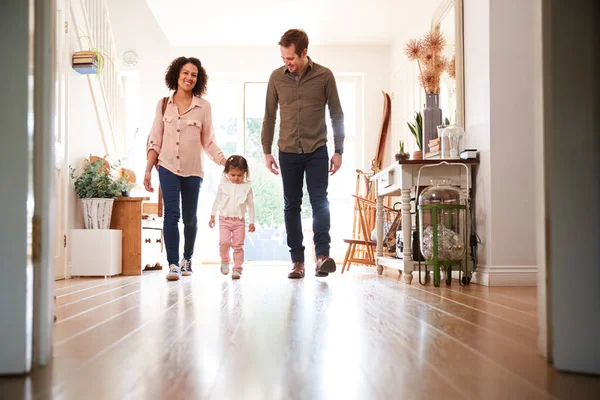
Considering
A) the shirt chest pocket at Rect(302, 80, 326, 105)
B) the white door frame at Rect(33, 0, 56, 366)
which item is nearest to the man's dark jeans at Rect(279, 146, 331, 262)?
the shirt chest pocket at Rect(302, 80, 326, 105)

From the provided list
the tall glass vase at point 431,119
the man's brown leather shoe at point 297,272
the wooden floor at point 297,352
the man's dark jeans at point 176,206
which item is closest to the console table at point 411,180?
the tall glass vase at point 431,119

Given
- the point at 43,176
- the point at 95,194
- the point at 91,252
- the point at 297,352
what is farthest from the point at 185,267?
the point at 43,176

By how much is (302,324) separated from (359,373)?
28.2 inches

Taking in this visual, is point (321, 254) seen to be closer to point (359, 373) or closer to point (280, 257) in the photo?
point (359, 373)

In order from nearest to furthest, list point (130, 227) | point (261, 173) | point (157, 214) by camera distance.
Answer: point (130, 227) → point (157, 214) → point (261, 173)

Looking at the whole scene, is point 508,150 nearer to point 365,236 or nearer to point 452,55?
point 452,55

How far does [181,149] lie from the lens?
4238mm

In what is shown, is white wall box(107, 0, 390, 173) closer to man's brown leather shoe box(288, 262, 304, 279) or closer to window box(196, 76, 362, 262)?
window box(196, 76, 362, 262)

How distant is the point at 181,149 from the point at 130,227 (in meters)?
1.06

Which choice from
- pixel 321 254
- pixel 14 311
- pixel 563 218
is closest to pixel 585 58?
pixel 563 218

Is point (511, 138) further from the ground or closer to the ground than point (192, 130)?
closer to the ground

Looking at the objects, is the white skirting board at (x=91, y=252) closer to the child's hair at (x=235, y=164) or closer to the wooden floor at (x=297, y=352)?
the child's hair at (x=235, y=164)

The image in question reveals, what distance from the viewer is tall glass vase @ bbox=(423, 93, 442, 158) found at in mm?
4375

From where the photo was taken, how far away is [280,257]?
8469mm
